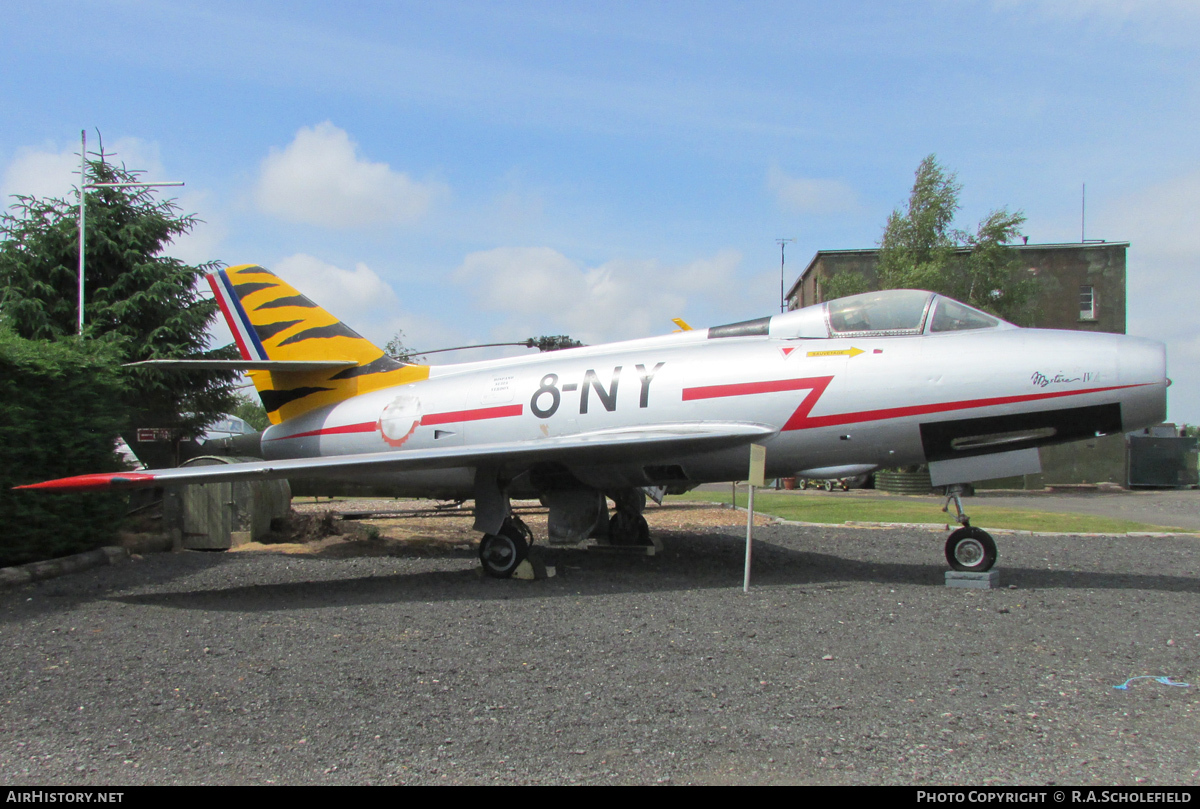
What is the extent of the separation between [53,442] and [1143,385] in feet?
37.7

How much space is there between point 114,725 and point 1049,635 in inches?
253

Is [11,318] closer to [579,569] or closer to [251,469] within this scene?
[251,469]

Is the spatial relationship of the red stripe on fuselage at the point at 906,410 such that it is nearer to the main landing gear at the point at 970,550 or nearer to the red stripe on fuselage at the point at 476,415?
the main landing gear at the point at 970,550

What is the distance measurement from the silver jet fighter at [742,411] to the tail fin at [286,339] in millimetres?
544

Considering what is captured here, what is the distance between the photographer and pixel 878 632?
6.06 meters

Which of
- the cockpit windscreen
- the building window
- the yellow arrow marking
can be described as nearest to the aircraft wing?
Answer: the yellow arrow marking

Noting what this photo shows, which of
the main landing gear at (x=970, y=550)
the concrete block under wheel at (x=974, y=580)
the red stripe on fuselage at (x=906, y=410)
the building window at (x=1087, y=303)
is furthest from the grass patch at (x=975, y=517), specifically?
the building window at (x=1087, y=303)

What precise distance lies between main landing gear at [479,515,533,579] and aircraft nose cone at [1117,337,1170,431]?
6407 millimetres

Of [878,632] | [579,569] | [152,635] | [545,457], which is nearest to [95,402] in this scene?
[152,635]

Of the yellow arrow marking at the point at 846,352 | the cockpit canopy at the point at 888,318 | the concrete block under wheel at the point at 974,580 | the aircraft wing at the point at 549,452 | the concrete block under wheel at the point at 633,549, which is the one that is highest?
the cockpit canopy at the point at 888,318

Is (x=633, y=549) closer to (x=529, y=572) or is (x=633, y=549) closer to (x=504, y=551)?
(x=529, y=572)

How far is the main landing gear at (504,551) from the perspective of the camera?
8.91 metres

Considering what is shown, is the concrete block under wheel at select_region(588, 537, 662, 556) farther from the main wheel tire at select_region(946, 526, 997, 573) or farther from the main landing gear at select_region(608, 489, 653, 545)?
the main wheel tire at select_region(946, 526, 997, 573)

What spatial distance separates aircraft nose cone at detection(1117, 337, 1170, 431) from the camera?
7.30 metres
